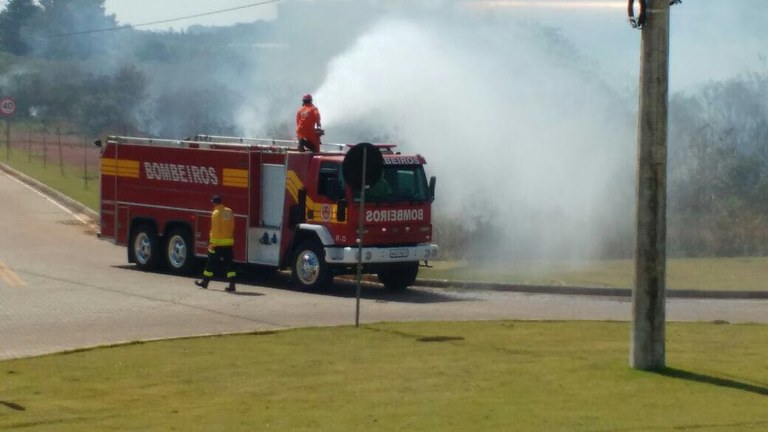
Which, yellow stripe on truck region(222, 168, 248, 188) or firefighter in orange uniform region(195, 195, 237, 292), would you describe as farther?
yellow stripe on truck region(222, 168, 248, 188)


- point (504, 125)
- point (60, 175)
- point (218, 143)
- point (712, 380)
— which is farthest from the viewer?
point (60, 175)

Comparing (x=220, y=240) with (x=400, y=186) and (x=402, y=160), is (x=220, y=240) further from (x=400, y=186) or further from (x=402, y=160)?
(x=402, y=160)

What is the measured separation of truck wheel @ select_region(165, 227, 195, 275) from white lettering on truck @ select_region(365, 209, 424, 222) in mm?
3985

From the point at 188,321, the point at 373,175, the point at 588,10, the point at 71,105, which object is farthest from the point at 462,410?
the point at 71,105

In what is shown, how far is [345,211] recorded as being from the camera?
65.8 ft

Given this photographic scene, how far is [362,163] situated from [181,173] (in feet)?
25.7

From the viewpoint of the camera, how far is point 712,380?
11398mm

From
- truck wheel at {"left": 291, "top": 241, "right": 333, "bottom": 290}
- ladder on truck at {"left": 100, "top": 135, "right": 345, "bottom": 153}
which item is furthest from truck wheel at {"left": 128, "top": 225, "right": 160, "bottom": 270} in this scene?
truck wheel at {"left": 291, "top": 241, "right": 333, "bottom": 290}

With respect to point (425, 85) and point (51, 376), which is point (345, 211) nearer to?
point (51, 376)

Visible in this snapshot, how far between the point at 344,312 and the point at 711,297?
666cm

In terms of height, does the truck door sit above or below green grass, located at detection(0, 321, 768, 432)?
above

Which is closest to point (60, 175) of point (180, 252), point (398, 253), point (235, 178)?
point (180, 252)

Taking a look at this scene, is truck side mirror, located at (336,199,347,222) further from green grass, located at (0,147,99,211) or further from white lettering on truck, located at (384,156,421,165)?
green grass, located at (0,147,99,211)

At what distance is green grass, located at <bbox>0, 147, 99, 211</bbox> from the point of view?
3697cm
